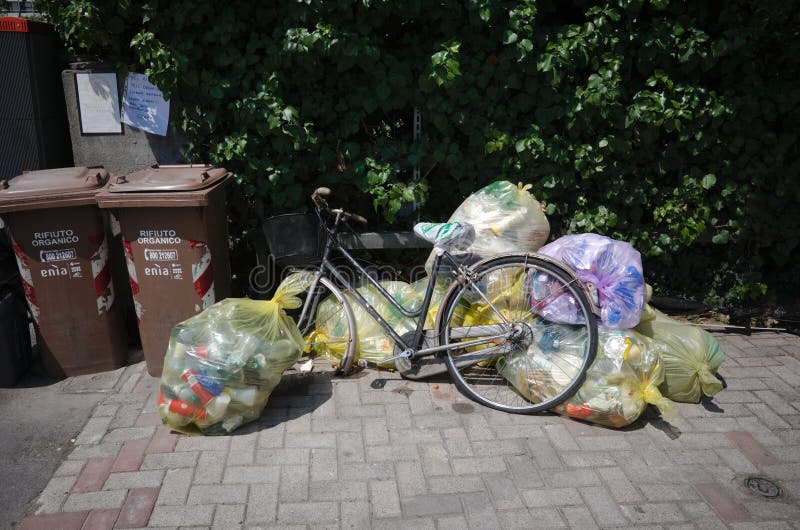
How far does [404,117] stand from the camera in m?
5.10

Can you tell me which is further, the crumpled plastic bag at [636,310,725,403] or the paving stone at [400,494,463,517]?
the crumpled plastic bag at [636,310,725,403]

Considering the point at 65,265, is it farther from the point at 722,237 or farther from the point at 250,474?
the point at 722,237

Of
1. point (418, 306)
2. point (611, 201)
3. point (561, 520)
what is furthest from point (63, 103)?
point (561, 520)

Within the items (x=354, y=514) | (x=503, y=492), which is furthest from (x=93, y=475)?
(x=503, y=492)

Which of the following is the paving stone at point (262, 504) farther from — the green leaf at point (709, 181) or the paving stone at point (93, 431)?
the green leaf at point (709, 181)

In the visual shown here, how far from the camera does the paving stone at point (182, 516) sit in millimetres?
3070

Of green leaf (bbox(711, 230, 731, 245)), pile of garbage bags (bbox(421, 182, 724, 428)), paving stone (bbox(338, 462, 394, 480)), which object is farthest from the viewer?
green leaf (bbox(711, 230, 731, 245))

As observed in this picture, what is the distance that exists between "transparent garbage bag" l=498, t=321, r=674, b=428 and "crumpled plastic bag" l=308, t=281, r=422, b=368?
0.84m

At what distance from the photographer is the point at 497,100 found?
4.86 metres

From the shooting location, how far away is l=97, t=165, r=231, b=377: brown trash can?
4.06m

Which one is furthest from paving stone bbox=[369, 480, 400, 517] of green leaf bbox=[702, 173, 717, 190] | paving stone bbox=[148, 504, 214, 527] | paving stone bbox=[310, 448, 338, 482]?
green leaf bbox=[702, 173, 717, 190]

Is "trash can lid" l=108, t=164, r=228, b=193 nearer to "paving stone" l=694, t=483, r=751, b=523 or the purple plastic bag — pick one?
the purple plastic bag

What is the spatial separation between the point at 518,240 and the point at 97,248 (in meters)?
2.75

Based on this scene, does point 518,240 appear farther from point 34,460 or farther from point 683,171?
point 34,460
